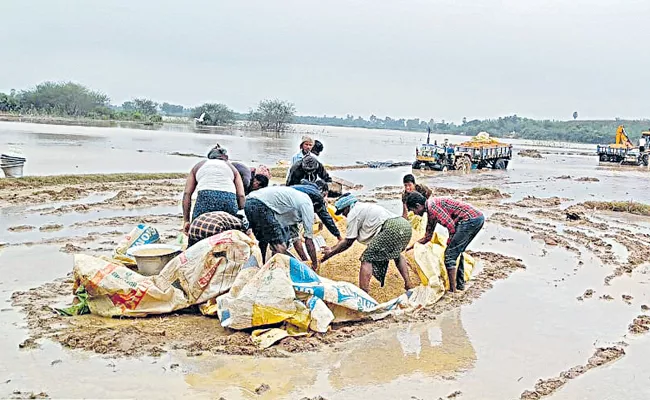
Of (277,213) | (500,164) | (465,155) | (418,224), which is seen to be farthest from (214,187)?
(500,164)

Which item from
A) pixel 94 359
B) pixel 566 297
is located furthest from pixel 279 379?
pixel 566 297

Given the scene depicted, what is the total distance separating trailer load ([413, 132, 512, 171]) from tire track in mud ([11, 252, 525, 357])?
20794 millimetres

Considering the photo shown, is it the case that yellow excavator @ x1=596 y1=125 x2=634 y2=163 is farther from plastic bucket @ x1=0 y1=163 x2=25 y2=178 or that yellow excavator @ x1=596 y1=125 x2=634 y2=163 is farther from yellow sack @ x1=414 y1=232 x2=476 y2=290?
yellow sack @ x1=414 y1=232 x2=476 y2=290

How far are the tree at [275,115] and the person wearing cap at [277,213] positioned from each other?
71.6 m

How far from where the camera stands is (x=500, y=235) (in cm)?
1014

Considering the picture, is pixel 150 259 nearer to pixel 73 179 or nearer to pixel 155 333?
pixel 155 333

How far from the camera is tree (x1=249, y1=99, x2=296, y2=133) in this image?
77062 millimetres

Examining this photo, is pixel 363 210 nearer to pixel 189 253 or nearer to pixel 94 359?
pixel 189 253

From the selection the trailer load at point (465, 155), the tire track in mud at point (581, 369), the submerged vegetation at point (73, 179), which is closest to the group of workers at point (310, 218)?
the tire track in mud at point (581, 369)

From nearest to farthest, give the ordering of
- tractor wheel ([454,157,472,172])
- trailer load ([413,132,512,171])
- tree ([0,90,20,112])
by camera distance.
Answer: trailer load ([413,132,512,171])
tractor wheel ([454,157,472,172])
tree ([0,90,20,112])

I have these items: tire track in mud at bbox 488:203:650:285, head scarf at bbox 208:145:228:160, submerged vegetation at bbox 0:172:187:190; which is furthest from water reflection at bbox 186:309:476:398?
submerged vegetation at bbox 0:172:187:190

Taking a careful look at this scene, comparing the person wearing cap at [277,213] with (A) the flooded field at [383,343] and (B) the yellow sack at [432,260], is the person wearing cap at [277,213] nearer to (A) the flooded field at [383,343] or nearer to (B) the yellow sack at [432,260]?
(A) the flooded field at [383,343]

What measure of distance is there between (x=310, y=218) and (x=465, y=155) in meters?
22.7

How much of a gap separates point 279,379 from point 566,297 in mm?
3700
